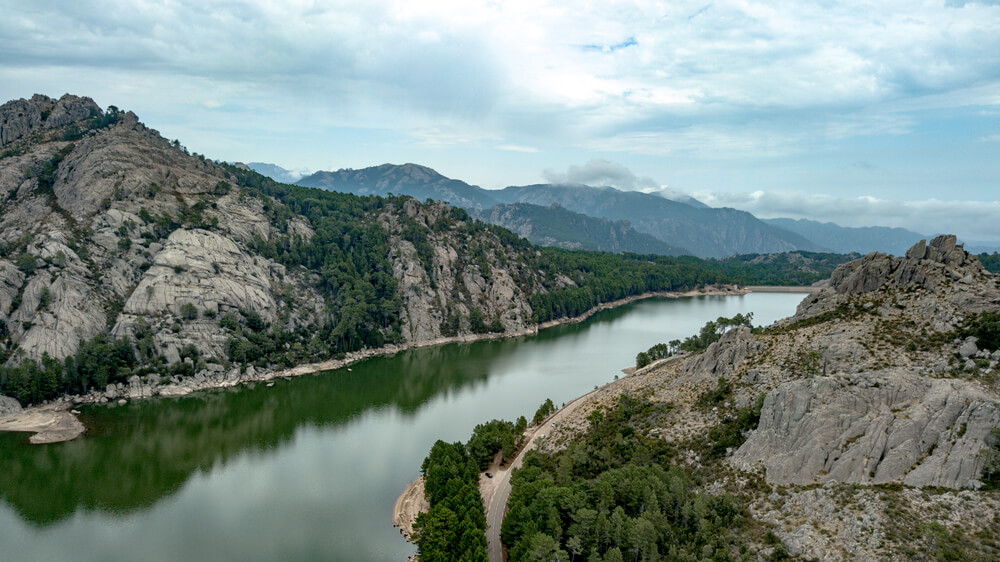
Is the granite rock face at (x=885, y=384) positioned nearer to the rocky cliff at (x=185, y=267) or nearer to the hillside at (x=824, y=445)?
the hillside at (x=824, y=445)

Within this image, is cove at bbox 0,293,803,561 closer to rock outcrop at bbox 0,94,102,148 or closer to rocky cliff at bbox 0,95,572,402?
rocky cliff at bbox 0,95,572,402

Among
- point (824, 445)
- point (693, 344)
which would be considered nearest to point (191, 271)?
point (693, 344)

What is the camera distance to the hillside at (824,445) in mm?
29484

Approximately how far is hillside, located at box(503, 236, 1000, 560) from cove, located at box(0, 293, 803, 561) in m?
15.7

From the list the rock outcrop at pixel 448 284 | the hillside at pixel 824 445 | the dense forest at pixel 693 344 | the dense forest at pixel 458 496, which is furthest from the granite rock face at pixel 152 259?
the hillside at pixel 824 445

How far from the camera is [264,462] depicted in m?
55.5

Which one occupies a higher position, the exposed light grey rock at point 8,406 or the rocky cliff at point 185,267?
the rocky cliff at point 185,267

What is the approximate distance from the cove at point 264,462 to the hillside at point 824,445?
1575 centimetres

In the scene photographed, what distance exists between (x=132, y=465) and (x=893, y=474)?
66.0 m

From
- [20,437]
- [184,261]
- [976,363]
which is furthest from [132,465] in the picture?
[976,363]

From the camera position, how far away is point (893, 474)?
3164cm

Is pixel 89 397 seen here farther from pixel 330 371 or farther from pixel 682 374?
pixel 682 374

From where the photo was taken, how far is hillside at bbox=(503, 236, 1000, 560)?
2948cm

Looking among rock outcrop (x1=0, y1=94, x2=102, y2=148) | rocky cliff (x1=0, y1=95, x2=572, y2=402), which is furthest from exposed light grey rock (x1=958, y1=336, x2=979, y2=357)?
rock outcrop (x1=0, y1=94, x2=102, y2=148)
